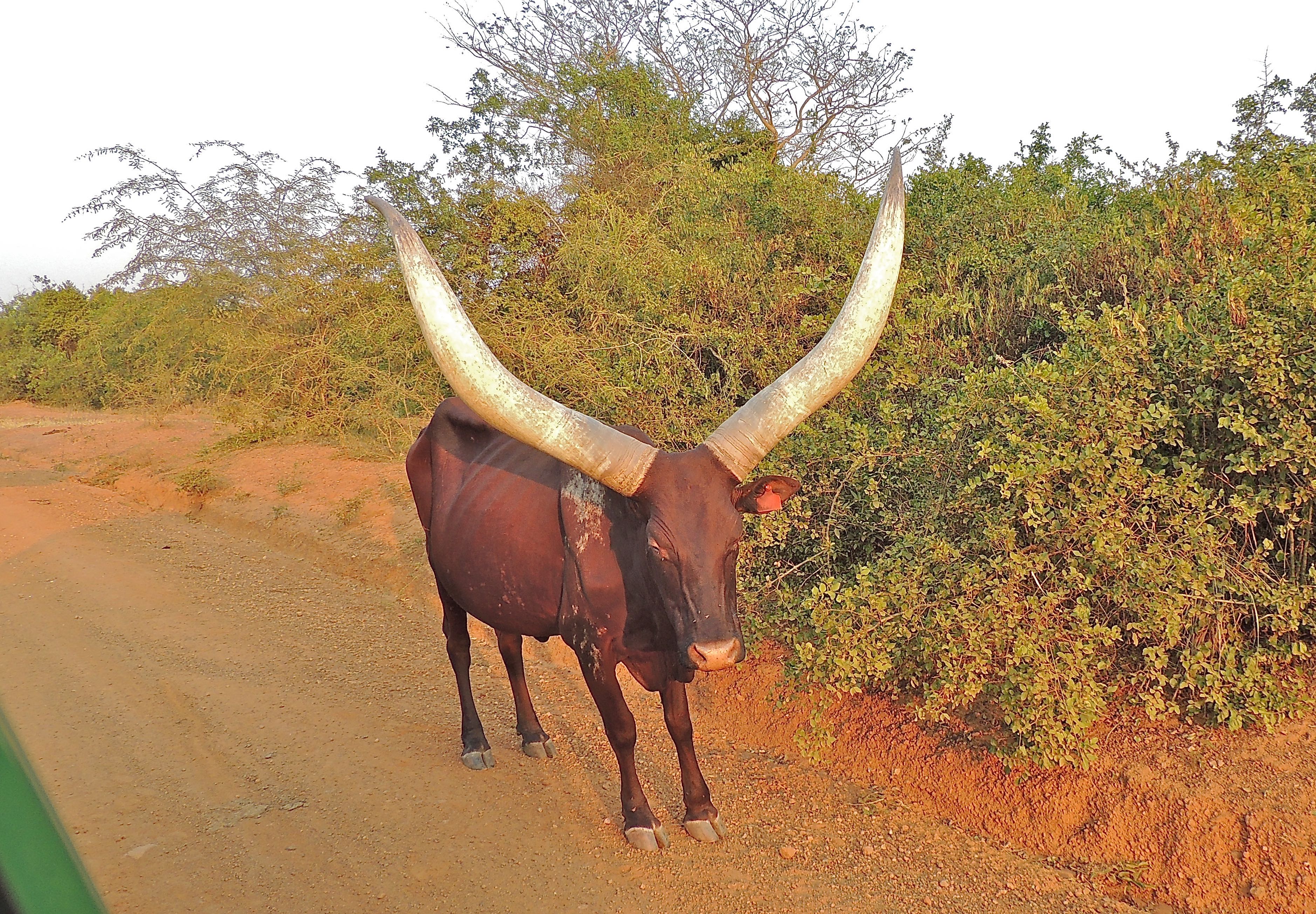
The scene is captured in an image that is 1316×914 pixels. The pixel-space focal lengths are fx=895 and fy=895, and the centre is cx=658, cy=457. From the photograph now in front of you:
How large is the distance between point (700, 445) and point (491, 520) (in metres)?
1.17

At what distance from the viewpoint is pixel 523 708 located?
432 centimetres

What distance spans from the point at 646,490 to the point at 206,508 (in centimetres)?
779

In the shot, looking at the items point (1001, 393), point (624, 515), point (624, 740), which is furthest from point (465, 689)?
point (1001, 393)

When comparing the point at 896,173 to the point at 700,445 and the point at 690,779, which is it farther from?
the point at 690,779

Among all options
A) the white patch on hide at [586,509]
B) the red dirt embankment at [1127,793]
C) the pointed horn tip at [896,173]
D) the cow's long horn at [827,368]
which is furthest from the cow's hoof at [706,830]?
the pointed horn tip at [896,173]

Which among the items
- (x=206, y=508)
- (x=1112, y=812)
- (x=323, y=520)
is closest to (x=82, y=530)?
(x=206, y=508)

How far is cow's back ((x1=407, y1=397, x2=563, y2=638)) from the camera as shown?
3557 millimetres

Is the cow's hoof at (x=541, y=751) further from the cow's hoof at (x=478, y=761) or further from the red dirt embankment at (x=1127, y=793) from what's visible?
the red dirt embankment at (x=1127, y=793)

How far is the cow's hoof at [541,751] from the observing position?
4.26 meters

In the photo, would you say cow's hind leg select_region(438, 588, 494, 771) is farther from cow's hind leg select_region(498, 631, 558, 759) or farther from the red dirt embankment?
the red dirt embankment

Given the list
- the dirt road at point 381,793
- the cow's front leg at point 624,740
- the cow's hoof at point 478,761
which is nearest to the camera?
the dirt road at point 381,793

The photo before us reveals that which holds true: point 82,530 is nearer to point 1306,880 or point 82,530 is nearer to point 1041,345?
point 1041,345

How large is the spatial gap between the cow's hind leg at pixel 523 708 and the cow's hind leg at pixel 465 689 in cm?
18

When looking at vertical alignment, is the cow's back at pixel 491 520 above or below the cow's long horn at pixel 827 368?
below
